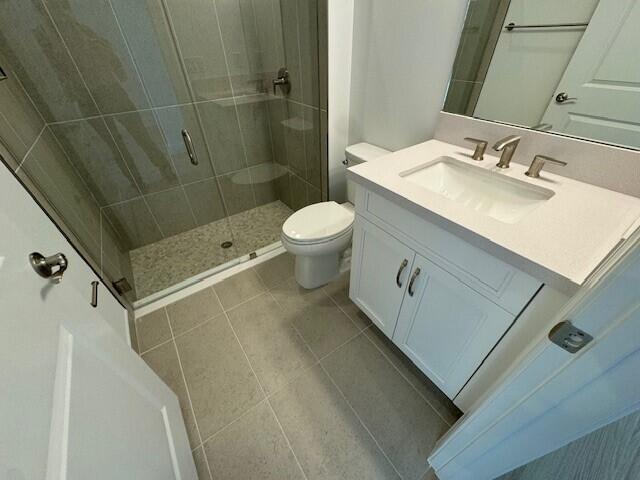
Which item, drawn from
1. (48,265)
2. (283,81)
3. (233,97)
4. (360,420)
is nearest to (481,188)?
(360,420)

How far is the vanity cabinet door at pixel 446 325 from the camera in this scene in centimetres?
77

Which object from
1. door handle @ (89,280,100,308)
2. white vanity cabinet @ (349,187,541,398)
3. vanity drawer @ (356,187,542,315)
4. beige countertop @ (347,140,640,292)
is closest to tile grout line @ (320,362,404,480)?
white vanity cabinet @ (349,187,541,398)

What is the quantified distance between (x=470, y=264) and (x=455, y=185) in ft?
1.54

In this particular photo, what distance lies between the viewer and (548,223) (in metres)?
0.70

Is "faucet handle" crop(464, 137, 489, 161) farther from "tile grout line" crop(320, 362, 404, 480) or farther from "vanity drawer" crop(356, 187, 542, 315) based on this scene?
"tile grout line" crop(320, 362, 404, 480)

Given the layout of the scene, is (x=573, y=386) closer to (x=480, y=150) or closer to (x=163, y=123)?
(x=480, y=150)

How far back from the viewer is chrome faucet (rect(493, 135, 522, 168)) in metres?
0.91

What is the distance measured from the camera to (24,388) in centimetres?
36

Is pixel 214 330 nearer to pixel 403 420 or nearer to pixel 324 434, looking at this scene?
pixel 324 434

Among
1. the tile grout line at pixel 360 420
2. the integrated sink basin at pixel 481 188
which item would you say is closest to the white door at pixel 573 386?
the tile grout line at pixel 360 420

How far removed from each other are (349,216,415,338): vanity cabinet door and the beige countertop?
0.19m

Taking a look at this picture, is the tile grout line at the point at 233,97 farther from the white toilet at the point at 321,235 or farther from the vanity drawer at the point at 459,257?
the vanity drawer at the point at 459,257

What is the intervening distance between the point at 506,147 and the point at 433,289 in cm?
57

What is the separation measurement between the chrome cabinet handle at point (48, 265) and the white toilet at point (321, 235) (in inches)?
36.2
